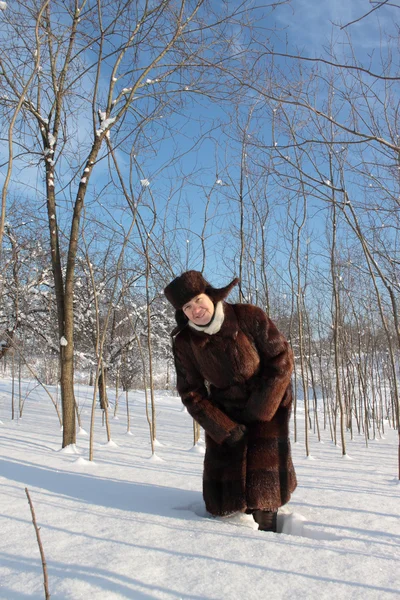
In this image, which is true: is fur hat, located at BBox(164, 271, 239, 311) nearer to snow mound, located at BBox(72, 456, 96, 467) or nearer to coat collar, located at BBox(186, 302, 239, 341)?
coat collar, located at BBox(186, 302, 239, 341)

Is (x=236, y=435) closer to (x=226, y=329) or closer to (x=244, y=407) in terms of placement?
(x=244, y=407)

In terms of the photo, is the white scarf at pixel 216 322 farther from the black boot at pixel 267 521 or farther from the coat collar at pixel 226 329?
the black boot at pixel 267 521

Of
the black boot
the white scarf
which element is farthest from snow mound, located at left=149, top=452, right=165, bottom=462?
the white scarf

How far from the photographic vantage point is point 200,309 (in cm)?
198

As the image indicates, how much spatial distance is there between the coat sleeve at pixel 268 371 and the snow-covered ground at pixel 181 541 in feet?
1.65

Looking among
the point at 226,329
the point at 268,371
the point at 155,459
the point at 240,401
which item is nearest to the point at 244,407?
the point at 240,401

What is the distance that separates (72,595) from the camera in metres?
1.19

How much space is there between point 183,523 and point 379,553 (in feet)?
2.52

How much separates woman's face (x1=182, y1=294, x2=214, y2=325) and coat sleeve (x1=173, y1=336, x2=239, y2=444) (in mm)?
202

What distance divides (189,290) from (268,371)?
1.73 ft

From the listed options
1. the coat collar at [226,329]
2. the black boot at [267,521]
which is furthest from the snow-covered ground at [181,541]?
the coat collar at [226,329]

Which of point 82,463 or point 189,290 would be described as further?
point 82,463

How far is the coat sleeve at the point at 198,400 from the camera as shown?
6.48ft

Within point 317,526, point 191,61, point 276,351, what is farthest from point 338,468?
point 191,61
